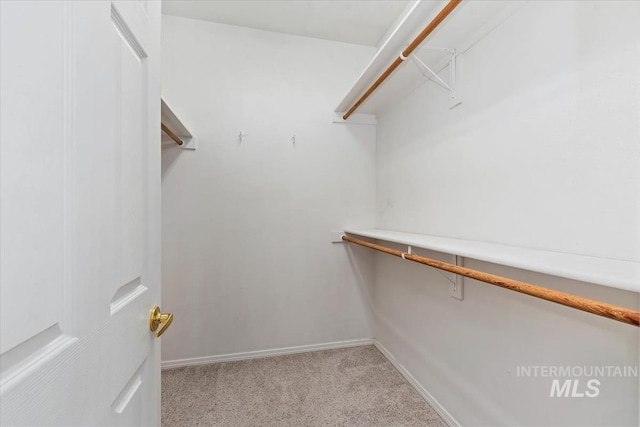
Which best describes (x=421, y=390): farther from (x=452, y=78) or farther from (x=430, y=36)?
(x=430, y=36)

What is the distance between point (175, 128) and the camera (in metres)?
1.77

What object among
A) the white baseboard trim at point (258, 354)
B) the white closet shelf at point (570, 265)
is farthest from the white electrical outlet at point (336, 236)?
the white closet shelf at point (570, 265)

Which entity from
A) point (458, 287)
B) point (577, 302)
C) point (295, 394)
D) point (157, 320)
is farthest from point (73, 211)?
Answer: point (295, 394)

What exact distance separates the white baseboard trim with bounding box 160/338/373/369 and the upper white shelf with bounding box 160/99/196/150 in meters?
1.64

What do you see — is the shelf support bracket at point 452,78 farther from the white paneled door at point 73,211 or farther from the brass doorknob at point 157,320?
the brass doorknob at point 157,320

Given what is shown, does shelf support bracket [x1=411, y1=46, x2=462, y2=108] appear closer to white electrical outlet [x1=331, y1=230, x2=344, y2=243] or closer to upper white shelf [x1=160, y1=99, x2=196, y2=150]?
white electrical outlet [x1=331, y1=230, x2=344, y2=243]

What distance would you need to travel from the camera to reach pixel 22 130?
32cm

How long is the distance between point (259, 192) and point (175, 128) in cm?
73

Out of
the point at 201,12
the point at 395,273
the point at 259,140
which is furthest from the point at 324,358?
the point at 201,12

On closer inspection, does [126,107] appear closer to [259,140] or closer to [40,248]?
[40,248]

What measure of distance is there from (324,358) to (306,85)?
224 centimetres

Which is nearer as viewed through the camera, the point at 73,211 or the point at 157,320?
the point at 73,211

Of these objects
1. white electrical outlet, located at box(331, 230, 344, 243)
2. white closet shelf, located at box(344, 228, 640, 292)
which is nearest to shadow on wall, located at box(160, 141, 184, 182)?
white electrical outlet, located at box(331, 230, 344, 243)

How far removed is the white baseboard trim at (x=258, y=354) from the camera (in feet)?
6.45
